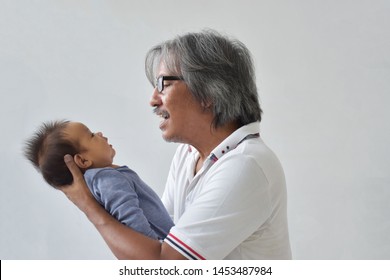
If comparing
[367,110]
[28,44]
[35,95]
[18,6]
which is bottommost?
[367,110]

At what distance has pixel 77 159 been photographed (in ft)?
5.97

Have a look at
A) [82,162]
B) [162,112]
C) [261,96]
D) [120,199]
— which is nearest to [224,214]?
[120,199]

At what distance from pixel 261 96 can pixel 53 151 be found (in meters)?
1.57

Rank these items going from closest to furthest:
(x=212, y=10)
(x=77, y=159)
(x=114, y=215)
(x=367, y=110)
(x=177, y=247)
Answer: (x=177, y=247), (x=114, y=215), (x=77, y=159), (x=367, y=110), (x=212, y=10)

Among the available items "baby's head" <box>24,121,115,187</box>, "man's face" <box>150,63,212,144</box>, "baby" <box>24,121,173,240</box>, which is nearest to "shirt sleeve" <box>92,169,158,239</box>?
"baby" <box>24,121,173,240</box>

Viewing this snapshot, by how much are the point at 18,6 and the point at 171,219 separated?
6.54 ft

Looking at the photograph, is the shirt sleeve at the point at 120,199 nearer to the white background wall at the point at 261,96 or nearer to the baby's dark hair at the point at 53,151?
the baby's dark hair at the point at 53,151

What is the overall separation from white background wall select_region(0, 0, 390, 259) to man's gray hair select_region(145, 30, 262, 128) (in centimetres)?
129

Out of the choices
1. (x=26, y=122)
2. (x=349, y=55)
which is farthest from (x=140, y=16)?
(x=349, y=55)

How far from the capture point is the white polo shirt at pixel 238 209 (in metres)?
1.52

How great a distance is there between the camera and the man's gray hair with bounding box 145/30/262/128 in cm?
176

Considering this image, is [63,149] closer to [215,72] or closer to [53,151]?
[53,151]

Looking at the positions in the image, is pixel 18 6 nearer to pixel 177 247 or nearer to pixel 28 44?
pixel 28 44

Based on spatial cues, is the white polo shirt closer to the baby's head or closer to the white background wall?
the baby's head
